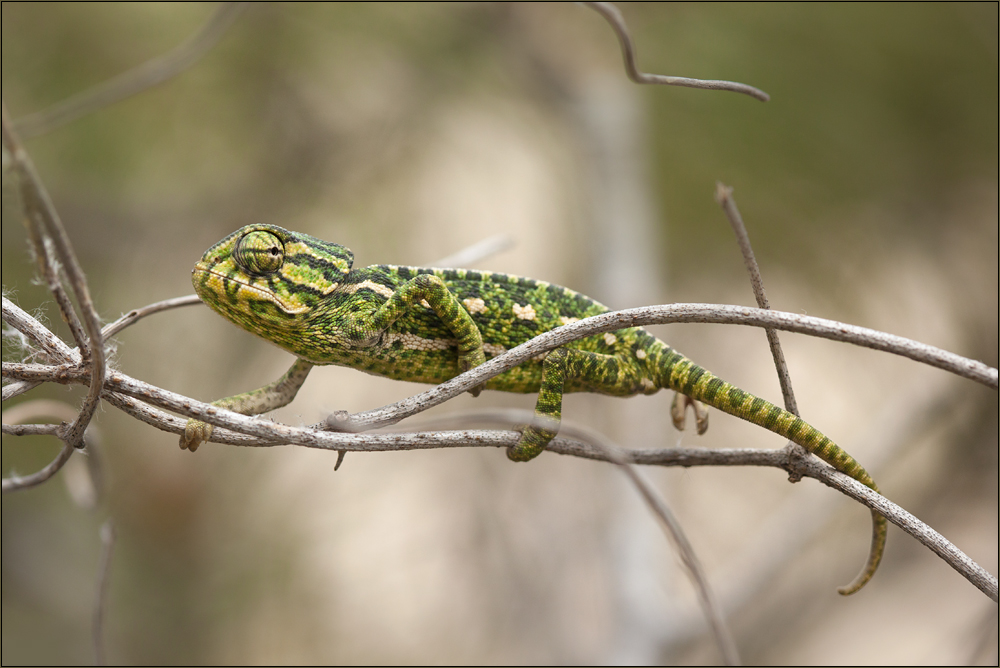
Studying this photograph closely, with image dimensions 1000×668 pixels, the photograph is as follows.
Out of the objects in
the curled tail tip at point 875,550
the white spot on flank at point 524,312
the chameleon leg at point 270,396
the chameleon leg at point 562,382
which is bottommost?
the curled tail tip at point 875,550

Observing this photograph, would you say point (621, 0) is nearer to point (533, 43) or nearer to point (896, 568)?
point (533, 43)

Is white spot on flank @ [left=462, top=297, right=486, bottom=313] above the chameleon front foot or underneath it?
above

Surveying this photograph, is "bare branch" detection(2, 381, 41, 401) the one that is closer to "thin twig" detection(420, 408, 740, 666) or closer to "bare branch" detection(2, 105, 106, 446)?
"bare branch" detection(2, 105, 106, 446)

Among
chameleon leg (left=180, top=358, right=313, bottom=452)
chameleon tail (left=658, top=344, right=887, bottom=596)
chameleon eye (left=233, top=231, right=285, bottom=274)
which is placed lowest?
chameleon tail (left=658, top=344, right=887, bottom=596)

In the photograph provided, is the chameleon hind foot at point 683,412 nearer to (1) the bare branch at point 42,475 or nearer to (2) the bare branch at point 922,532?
(2) the bare branch at point 922,532

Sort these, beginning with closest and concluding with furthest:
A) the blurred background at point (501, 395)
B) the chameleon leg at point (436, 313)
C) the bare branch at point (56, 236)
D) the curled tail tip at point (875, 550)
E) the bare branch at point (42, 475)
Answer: the bare branch at point (56, 236) < the bare branch at point (42, 475) < the curled tail tip at point (875, 550) < the chameleon leg at point (436, 313) < the blurred background at point (501, 395)

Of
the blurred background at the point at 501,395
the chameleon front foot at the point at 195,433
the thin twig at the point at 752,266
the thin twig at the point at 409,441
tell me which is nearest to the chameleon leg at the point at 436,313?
the thin twig at the point at 409,441

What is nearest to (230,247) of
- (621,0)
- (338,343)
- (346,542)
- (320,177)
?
(338,343)

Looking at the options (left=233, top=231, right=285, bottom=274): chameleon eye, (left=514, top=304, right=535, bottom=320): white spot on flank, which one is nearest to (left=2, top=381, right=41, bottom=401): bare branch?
(left=233, top=231, right=285, bottom=274): chameleon eye
